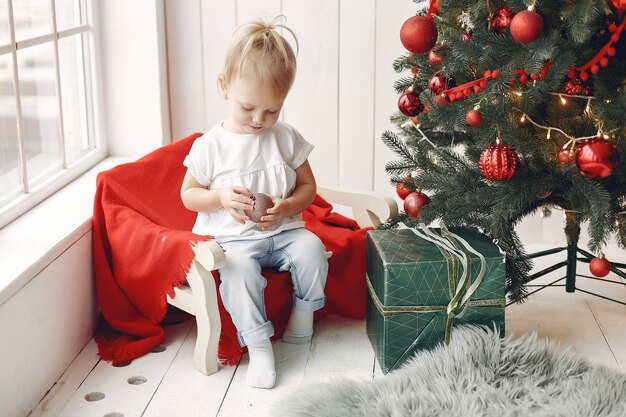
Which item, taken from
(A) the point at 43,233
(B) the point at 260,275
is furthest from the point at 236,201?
(A) the point at 43,233

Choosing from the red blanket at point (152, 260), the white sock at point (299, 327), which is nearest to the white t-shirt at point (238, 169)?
the red blanket at point (152, 260)

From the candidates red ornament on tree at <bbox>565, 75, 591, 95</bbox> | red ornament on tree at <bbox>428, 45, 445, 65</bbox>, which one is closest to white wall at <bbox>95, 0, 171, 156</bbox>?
red ornament on tree at <bbox>428, 45, 445, 65</bbox>

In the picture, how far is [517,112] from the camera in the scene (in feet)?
6.54

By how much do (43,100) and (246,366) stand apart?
2.87 ft

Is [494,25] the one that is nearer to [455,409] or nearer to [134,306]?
[455,409]

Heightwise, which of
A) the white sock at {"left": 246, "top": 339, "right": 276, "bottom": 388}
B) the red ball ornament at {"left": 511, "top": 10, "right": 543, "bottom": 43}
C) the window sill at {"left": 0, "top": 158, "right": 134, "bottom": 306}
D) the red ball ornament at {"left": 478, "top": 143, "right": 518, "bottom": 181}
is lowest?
the white sock at {"left": 246, "top": 339, "right": 276, "bottom": 388}

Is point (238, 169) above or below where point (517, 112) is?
below

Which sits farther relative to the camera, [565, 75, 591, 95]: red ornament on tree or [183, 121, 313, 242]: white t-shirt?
[183, 121, 313, 242]: white t-shirt

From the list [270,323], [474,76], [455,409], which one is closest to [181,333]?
[270,323]

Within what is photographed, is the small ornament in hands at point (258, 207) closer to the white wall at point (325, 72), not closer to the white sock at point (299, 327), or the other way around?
the white sock at point (299, 327)

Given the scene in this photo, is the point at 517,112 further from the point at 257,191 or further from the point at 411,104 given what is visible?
the point at 257,191

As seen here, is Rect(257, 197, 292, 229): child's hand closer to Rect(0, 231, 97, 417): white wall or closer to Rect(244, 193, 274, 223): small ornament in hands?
Rect(244, 193, 274, 223): small ornament in hands

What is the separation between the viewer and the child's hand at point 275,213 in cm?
201

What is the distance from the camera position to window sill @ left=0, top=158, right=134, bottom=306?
177cm
